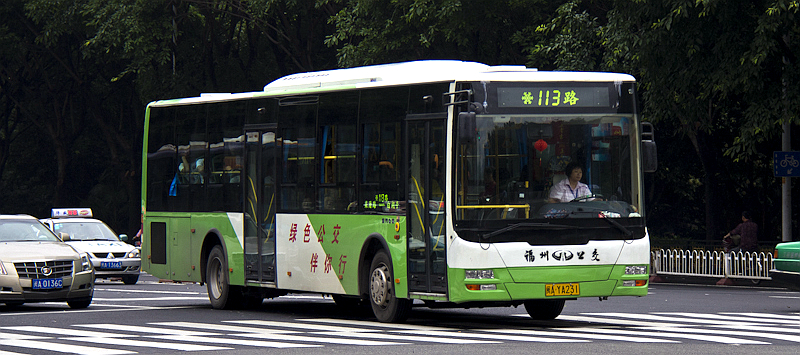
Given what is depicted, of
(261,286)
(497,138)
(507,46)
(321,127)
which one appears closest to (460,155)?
(497,138)

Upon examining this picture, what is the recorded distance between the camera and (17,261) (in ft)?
57.6

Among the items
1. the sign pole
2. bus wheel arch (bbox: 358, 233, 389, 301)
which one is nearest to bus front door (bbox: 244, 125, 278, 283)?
bus wheel arch (bbox: 358, 233, 389, 301)

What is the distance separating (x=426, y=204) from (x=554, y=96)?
182 centimetres

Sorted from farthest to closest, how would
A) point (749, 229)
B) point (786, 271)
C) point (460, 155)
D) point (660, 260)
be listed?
point (660, 260)
point (749, 229)
point (786, 271)
point (460, 155)

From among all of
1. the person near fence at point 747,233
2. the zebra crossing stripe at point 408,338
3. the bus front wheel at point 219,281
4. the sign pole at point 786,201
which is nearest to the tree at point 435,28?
the sign pole at point 786,201

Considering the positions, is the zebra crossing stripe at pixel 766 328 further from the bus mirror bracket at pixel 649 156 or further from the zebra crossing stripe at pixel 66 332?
the zebra crossing stripe at pixel 66 332

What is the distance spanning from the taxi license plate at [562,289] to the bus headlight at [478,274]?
2.15ft

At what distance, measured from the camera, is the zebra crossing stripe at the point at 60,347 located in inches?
465

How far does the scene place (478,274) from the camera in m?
13.4

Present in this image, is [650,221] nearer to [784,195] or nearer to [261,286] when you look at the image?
[784,195]

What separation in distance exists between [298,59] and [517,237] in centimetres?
2687

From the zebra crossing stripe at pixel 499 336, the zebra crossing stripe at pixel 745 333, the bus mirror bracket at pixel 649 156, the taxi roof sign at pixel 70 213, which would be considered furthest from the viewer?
the taxi roof sign at pixel 70 213

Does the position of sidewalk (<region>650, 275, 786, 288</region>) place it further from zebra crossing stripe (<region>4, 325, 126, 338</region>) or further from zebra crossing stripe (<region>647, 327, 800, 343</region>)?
zebra crossing stripe (<region>4, 325, 126, 338</region>)

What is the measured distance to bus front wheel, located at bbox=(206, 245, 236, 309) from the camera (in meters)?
18.0
